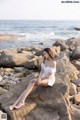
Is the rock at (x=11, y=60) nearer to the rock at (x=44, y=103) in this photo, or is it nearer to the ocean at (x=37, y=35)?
the rock at (x=44, y=103)

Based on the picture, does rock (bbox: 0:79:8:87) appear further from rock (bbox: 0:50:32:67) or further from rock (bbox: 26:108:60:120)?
rock (bbox: 26:108:60:120)

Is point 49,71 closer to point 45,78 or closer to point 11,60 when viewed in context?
point 45,78

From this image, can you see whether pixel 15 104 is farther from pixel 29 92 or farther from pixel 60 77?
pixel 60 77

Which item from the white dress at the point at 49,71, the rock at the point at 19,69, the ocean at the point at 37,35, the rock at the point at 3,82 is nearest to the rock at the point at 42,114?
the white dress at the point at 49,71

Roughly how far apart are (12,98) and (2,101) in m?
0.24

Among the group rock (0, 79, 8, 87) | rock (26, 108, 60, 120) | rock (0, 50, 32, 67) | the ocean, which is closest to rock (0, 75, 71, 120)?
rock (26, 108, 60, 120)

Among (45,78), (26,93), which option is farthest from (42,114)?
(45,78)

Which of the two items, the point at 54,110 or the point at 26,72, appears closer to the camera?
the point at 54,110

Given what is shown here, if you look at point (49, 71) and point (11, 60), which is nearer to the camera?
point (49, 71)

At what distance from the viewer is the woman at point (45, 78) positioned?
24.5ft

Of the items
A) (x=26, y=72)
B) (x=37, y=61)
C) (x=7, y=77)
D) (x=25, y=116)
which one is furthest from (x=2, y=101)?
(x=37, y=61)

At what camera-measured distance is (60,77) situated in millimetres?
8234

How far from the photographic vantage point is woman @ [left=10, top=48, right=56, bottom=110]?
7.47 meters

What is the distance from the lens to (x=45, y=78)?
788 centimetres
